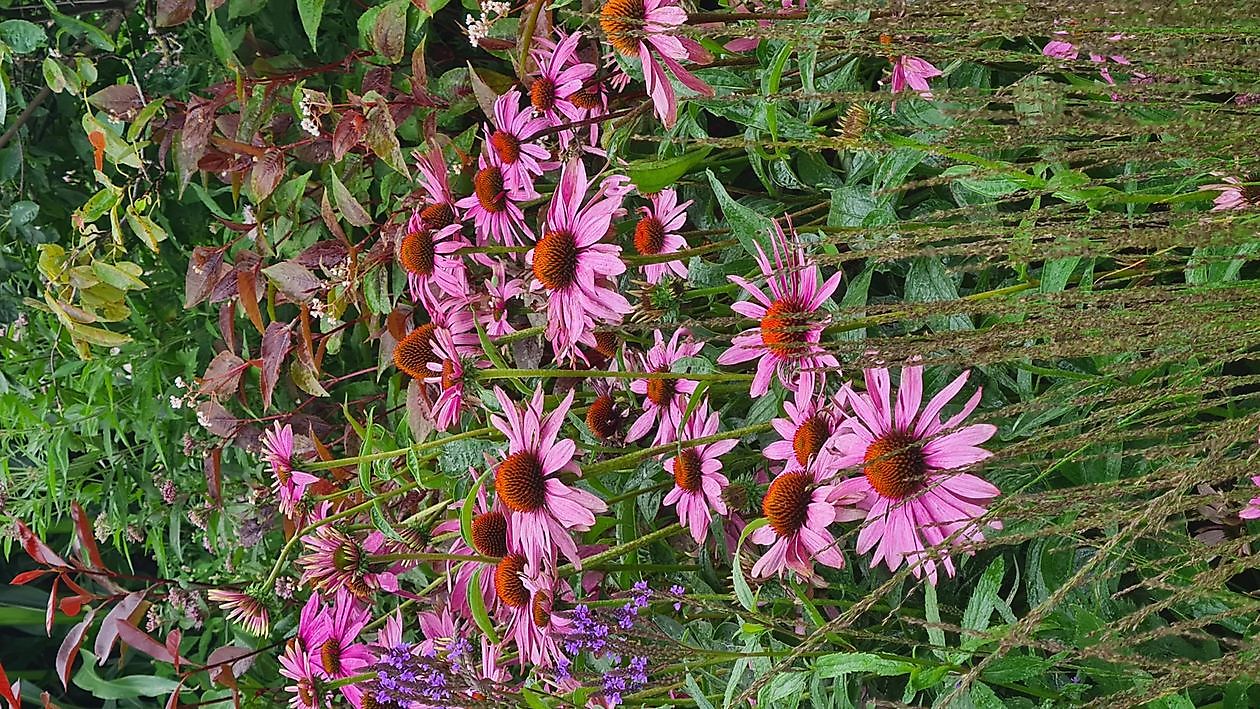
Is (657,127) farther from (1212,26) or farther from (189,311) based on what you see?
(189,311)

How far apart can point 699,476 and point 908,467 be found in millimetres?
182

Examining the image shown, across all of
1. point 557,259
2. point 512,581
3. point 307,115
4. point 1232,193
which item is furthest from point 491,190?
point 1232,193

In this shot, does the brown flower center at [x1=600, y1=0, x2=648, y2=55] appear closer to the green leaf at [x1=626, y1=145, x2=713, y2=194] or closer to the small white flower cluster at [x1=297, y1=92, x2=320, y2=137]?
the green leaf at [x1=626, y1=145, x2=713, y2=194]

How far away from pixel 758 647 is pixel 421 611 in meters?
0.42

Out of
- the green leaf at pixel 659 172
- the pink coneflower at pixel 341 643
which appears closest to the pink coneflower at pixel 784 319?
the green leaf at pixel 659 172

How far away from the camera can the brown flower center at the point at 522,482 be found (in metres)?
0.77

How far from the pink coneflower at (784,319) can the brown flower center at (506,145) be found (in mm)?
297

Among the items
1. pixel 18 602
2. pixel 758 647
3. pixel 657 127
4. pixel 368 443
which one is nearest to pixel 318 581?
pixel 368 443

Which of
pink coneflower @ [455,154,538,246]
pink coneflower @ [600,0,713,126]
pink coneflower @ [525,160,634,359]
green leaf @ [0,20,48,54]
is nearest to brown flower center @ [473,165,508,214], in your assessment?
pink coneflower @ [455,154,538,246]

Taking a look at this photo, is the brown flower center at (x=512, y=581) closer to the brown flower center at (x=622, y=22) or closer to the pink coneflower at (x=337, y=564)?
the pink coneflower at (x=337, y=564)

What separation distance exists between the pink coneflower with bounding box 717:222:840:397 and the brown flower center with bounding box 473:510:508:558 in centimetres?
26

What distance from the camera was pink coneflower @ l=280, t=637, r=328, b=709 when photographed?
0.93 m

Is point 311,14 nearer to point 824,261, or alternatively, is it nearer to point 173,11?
point 173,11

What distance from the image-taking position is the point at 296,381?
3.56 ft
